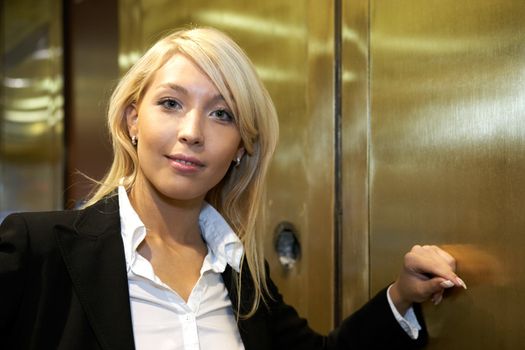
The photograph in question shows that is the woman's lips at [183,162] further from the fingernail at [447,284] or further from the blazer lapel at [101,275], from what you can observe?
the fingernail at [447,284]

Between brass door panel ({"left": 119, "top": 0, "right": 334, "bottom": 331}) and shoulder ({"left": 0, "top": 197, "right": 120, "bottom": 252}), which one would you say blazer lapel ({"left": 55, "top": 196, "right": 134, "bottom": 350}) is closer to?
shoulder ({"left": 0, "top": 197, "right": 120, "bottom": 252})

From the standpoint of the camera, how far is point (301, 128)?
1594 mm

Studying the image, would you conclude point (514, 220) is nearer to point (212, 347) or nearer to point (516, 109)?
point (516, 109)

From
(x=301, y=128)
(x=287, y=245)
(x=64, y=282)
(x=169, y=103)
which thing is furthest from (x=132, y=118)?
(x=287, y=245)

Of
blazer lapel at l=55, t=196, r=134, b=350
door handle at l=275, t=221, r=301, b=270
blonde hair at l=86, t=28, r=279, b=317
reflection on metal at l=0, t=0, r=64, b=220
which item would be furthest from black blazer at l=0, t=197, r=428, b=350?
reflection on metal at l=0, t=0, r=64, b=220

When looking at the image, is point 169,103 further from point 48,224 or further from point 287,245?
point 287,245

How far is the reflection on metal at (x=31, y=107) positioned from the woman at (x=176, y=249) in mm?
1588

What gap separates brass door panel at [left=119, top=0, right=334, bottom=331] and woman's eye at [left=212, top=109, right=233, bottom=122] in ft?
1.12

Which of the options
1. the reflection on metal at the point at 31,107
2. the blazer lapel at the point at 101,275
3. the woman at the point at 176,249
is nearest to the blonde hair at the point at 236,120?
the woman at the point at 176,249

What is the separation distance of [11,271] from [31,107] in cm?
225

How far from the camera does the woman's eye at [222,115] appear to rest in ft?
4.04

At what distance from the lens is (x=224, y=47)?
4.09 ft

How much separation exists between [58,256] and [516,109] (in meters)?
0.84

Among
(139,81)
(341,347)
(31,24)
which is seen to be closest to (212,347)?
(341,347)
